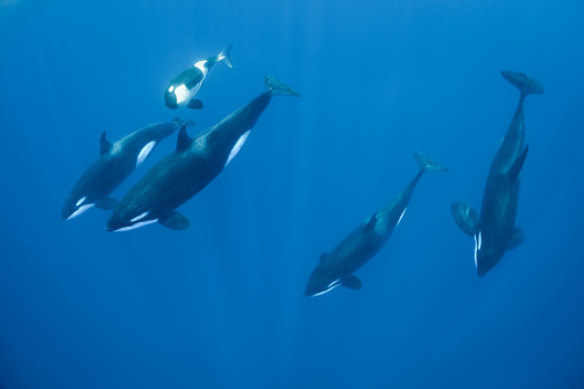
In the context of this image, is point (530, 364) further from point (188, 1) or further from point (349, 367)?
point (188, 1)

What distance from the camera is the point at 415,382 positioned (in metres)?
11.8

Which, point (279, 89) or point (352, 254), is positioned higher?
point (279, 89)

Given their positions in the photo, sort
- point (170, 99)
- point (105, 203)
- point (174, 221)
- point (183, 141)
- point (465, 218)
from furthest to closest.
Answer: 1. point (105, 203)
2. point (170, 99)
3. point (465, 218)
4. point (174, 221)
5. point (183, 141)

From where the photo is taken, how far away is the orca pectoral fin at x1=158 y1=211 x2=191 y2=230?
413cm

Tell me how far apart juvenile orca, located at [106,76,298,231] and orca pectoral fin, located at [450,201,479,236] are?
3.29 m

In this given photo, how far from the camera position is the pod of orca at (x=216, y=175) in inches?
149

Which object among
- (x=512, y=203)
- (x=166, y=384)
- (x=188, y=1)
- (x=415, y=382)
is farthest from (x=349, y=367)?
(x=188, y=1)

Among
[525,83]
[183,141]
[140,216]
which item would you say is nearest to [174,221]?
[140,216]

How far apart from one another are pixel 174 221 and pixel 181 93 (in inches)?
103

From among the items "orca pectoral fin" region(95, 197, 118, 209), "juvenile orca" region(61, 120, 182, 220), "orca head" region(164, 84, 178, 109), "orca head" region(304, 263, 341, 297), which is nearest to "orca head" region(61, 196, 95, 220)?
"juvenile orca" region(61, 120, 182, 220)

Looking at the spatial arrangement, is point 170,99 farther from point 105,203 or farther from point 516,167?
point 516,167

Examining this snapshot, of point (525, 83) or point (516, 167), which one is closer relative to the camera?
point (516, 167)

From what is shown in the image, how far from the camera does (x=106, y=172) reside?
5.95 metres

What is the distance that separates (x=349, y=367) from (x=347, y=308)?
67.4 inches
